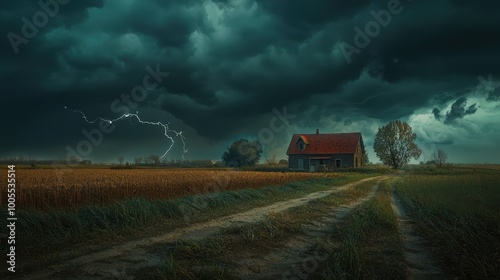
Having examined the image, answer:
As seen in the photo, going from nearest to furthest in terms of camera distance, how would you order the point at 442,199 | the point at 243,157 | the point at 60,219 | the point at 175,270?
1. the point at 175,270
2. the point at 60,219
3. the point at 442,199
4. the point at 243,157

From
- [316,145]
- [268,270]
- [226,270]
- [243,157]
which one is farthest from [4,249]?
[243,157]

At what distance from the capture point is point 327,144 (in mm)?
61562

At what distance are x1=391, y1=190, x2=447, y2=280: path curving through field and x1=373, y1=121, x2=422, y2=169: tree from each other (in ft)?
206

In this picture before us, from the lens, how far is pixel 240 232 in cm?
884

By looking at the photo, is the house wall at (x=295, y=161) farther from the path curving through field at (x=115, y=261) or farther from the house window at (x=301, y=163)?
the path curving through field at (x=115, y=261)

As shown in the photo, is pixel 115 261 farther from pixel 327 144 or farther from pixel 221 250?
pixel 327 144

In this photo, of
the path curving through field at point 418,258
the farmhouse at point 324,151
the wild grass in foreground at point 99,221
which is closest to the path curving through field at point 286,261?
the path curving through field at point 418,258

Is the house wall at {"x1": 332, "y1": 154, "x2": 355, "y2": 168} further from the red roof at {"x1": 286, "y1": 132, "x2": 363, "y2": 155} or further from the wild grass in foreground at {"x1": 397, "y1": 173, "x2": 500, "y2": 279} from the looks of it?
the wild grass in foreground at {"x1": 397, "y1": 173, "x2": 500, "y2": 279}

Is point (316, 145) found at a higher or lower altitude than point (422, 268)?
higher

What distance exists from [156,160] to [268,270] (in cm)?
9551

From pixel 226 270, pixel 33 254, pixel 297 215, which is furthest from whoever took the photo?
pixel 297 215

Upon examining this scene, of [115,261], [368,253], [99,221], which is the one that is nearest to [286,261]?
[368,253]

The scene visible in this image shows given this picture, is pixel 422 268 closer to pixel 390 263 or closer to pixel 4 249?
pixel 390 263

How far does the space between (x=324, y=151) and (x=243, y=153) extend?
22.7 meters
